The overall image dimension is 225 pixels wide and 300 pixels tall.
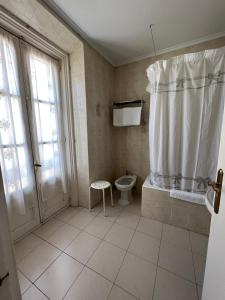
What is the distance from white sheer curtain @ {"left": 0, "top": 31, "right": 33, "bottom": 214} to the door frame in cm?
14

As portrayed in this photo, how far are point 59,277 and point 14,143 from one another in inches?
53.8

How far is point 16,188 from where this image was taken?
1.50m

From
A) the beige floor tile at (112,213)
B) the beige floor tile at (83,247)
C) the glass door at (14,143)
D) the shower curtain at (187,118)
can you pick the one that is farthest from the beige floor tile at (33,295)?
the shower curtain at (187,118)

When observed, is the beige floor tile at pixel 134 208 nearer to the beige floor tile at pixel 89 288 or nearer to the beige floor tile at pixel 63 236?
the beige floor tile at pixel 63 236

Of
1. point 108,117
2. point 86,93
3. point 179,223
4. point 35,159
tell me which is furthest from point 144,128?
point 35,159

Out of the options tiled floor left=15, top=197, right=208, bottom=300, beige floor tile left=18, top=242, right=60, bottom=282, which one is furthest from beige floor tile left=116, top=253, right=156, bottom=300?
beige floor tile left=18, top=242, right=60, bottom=282

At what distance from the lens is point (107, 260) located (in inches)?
55.3

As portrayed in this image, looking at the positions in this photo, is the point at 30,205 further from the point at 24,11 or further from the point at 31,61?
the point at 24,11

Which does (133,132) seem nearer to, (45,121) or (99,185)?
(99,185)

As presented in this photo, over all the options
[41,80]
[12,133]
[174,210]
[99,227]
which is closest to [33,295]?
[99,227]

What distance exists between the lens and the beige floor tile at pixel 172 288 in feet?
3.62

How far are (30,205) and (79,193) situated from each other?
764 millimetres

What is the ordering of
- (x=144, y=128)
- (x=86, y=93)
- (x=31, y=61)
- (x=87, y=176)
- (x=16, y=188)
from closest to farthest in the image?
(x=16, y=188)
(x=31, y=61)
(x=86, y=93)
(x=87, y=176)
(x=144, y=128)

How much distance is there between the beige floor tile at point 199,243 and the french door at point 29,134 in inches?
72.6
